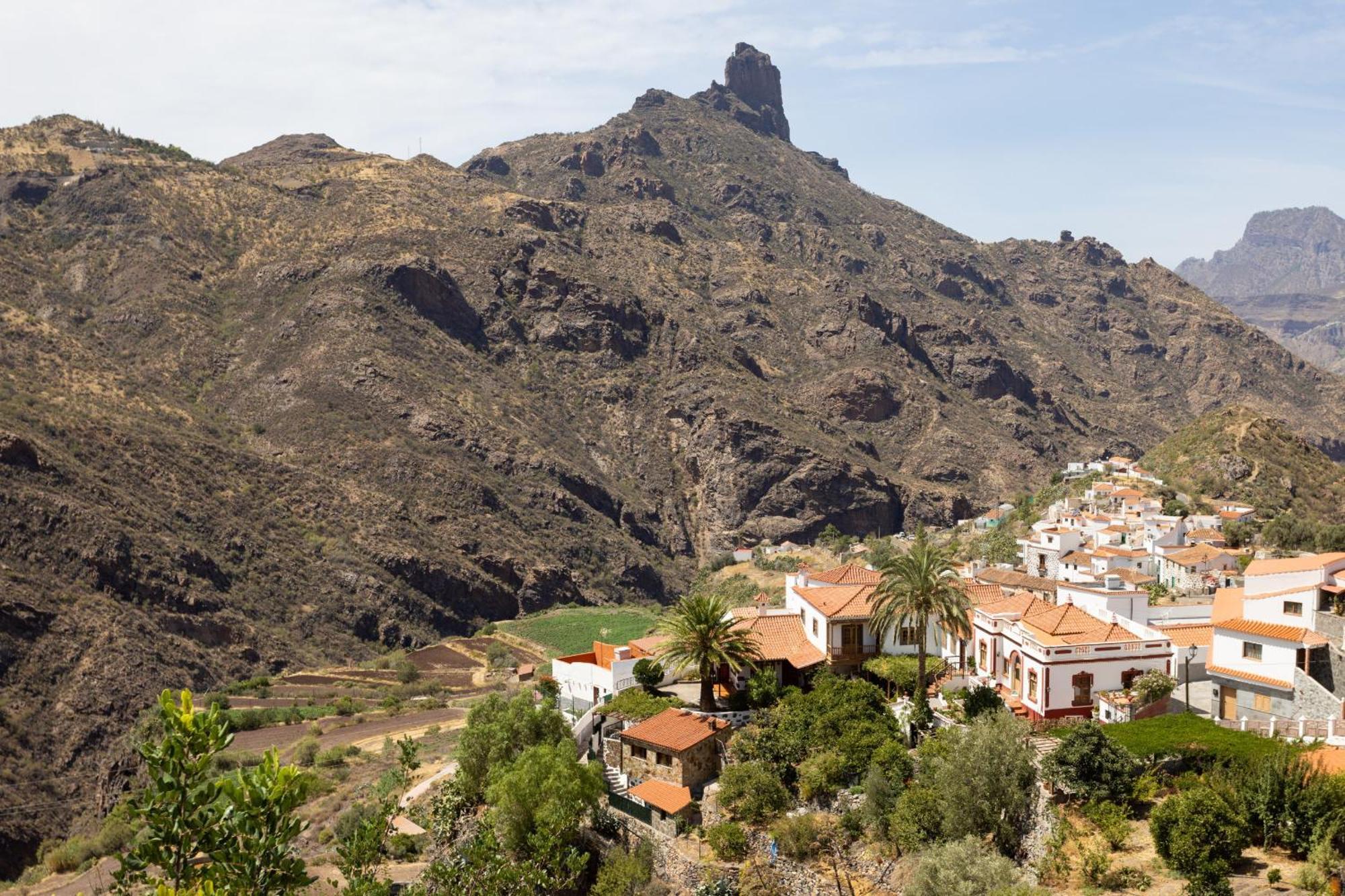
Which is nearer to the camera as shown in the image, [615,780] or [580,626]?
[615,780]

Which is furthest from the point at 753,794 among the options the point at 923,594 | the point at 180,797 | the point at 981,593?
the point at 180,797

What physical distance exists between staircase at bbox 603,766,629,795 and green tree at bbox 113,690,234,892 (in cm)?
2507

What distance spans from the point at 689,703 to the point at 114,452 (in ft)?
231

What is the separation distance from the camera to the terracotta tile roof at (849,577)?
43.0 metres

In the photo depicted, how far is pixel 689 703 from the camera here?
39.1 meters

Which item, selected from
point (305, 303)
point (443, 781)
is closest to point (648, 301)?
point (305, 303)

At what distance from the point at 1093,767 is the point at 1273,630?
329 inches

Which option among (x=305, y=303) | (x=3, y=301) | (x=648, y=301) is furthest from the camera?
(x=648, y=301)

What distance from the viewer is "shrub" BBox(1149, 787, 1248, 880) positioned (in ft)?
69.6

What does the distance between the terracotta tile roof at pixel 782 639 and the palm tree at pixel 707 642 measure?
4.31ft

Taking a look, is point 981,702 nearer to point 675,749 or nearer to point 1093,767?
point 1093,767

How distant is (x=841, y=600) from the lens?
39.8 m

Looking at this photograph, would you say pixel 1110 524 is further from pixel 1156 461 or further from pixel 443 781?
pixel 443 781

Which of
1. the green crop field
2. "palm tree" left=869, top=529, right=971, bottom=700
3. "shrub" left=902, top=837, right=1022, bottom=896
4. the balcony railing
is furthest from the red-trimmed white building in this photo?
the green crop field
